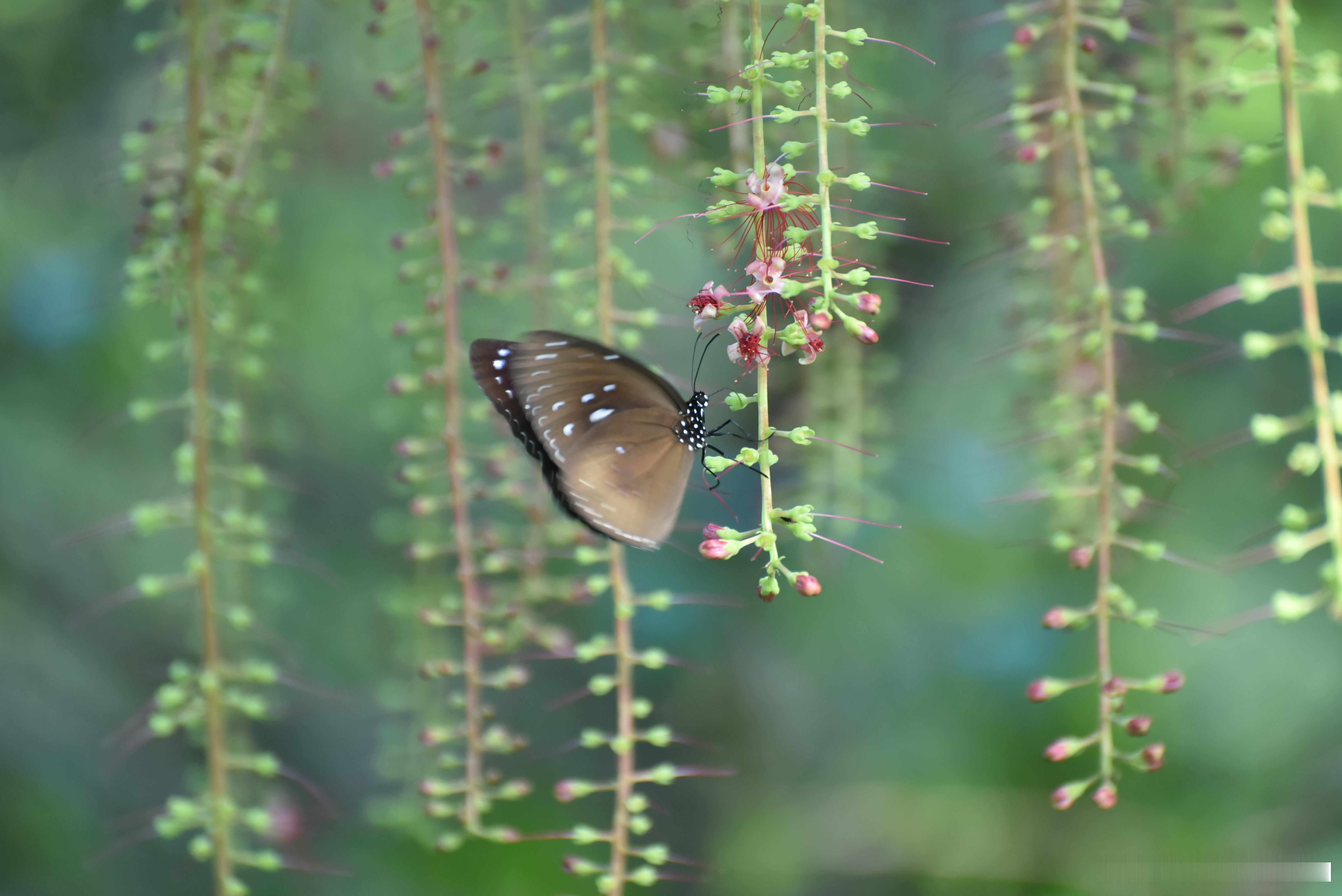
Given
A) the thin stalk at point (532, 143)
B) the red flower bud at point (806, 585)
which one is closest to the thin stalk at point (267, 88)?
the thin stalk at point (532, 143)

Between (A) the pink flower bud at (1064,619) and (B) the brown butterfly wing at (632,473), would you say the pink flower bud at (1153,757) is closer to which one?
(A) the pink flower bud at (1064,619)

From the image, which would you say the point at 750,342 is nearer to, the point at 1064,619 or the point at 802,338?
the point at 802,338

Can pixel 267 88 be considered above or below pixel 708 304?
above

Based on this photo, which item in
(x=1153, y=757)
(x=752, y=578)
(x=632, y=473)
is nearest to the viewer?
(x=1153, y=757)

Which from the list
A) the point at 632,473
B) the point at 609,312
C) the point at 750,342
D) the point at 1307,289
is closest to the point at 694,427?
the point at 632,473

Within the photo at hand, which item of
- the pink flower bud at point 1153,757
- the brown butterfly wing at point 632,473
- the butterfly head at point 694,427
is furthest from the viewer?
the butterfly head at point 694,427

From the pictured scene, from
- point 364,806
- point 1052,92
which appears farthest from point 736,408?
point 364,806
